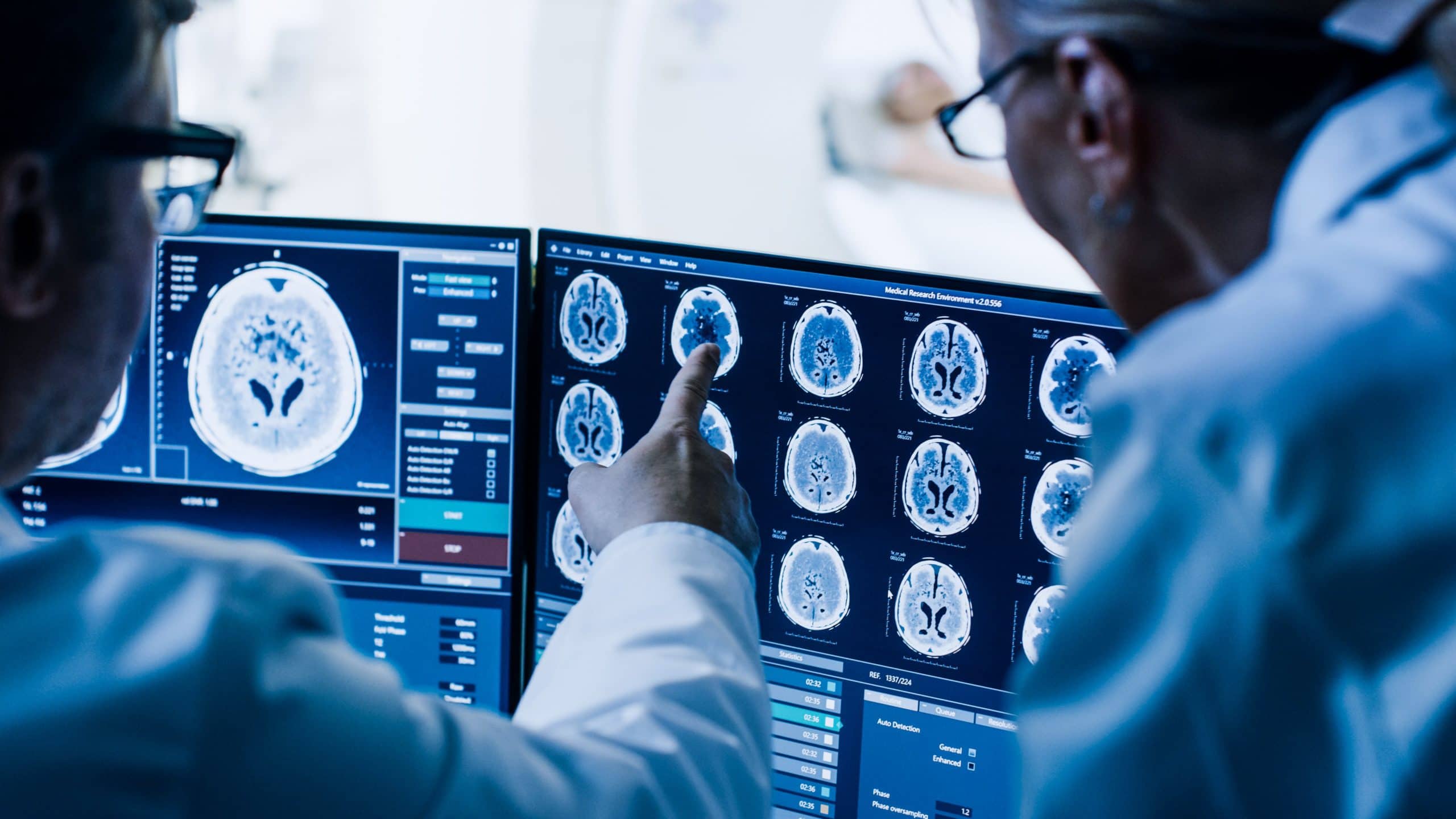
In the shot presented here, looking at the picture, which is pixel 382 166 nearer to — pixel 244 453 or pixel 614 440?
pixel 244 453

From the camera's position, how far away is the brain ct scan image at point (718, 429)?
1146 millimetres

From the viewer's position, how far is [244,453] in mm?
1246

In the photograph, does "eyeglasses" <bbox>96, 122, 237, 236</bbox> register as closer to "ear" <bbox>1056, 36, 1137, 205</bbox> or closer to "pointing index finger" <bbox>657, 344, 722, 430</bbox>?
"pointing index finger" <bbox>657, 344, 722, 430</bbox>

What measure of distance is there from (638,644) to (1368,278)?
498mm

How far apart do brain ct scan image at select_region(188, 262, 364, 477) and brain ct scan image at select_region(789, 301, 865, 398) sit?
45 centimetres

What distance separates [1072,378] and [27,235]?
2.51 feet

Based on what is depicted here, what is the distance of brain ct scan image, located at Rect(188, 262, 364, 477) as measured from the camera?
1.22m

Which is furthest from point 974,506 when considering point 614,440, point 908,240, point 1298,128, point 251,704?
point 908,240

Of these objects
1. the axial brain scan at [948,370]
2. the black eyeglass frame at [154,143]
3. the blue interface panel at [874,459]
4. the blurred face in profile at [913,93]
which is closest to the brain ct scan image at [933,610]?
the blue interface panel at [874,459]

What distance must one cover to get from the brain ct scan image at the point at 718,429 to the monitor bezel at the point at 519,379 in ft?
0.61

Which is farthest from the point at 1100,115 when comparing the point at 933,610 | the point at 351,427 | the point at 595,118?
the point at 595,118

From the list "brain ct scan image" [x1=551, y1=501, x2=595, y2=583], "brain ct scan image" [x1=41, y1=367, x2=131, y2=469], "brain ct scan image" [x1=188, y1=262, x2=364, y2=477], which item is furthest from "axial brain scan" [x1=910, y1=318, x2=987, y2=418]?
"brain ct scan image" [x1=41, y1=367, x2=131, y2=469]

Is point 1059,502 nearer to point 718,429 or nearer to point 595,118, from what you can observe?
point 718,429

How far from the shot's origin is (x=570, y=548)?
1.22 m
